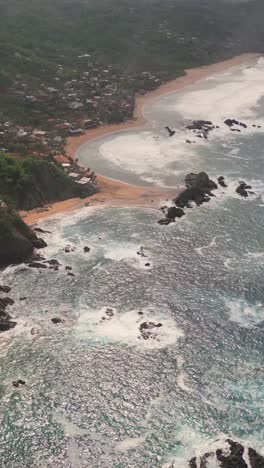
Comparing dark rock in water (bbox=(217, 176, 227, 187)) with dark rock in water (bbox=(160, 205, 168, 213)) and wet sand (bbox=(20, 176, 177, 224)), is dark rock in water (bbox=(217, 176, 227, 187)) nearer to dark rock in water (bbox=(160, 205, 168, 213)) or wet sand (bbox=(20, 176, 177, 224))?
wet sand (bbox=(20, 176, 177, 224))

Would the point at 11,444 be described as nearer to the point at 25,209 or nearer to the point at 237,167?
the point at 25,209

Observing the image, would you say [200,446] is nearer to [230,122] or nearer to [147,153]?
[147,153]

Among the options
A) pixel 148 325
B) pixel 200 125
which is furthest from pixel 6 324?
pixel 200 125

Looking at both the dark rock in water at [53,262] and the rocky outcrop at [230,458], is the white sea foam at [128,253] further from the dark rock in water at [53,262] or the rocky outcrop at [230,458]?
the rocky outcrop at [230,458]

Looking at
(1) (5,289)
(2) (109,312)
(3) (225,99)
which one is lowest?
(3) (225,99)

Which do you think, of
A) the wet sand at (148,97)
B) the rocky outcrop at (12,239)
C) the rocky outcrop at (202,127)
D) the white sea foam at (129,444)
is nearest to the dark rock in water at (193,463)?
the white sea foam at (129,444)

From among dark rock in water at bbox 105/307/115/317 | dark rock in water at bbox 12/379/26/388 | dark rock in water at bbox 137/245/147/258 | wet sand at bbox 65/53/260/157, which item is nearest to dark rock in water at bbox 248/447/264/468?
dark rock in water at bbox 12/379/26/388
